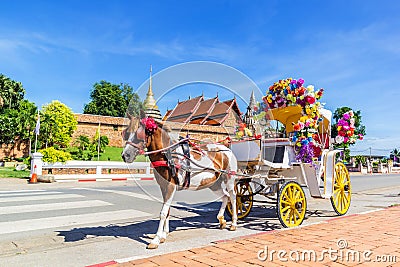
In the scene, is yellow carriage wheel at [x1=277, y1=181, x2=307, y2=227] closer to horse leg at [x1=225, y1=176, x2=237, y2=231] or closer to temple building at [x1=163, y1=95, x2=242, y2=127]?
horse leg at [x1=225, y1=176, x2=237, y2=231]

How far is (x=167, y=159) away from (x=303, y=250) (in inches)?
90.5

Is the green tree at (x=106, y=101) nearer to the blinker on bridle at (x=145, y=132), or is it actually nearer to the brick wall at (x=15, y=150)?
the brick wall at (x=15, y=150)

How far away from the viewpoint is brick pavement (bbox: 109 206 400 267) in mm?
4106

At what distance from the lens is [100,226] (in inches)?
254

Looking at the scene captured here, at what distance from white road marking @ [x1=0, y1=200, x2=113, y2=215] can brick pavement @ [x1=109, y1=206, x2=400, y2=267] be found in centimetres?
503

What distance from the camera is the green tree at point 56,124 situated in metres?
30.4

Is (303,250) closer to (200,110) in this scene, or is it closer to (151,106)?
(200,110)

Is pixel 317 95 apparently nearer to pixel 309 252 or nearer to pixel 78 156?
pixel 309 252

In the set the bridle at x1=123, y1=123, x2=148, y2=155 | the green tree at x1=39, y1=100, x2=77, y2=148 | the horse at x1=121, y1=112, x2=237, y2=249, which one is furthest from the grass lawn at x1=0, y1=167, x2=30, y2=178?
the bridle at x1=123, y1=123, x2=148, y2=155

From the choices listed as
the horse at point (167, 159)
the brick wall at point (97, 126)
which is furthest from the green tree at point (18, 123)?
the horse at point (167, 159)

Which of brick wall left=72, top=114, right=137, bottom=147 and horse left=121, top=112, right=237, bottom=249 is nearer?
horse left=121, top=112, right=237, bottom=249

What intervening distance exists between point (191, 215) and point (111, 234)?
2491 millimetres

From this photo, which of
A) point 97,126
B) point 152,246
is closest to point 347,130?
point 152,246

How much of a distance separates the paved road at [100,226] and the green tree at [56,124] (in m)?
22.1
